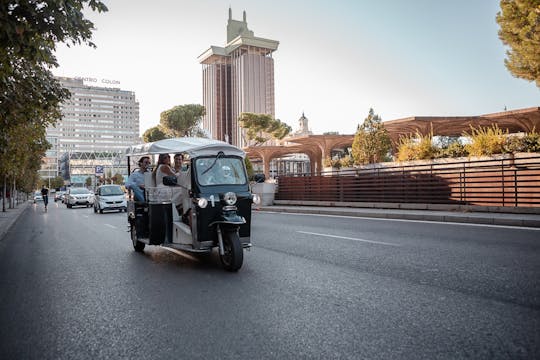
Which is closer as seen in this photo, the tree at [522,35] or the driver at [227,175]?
the driver at [227,175]

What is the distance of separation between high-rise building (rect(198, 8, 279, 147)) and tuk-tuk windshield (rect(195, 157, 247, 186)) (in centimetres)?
14636

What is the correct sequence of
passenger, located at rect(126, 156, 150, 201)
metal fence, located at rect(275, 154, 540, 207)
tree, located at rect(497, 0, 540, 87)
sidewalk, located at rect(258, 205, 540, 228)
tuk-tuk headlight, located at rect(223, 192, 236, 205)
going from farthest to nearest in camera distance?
tree, located at rect(497, 0, 540, 87)
metal fence, located at rect(275, 154, 540, 207)
sidewalk, located at rect(258, 205, 540, 228)
passenger, located at rect(126, 156, 150, 201)
tuk-tuk headlight, located at rect(223, 192, 236, 205)

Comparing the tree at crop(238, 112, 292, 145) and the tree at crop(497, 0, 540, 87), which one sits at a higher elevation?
the tree at crop(238, 112, 292, 145)

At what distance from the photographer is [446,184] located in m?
16.2

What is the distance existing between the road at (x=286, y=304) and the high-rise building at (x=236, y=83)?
5777 inches

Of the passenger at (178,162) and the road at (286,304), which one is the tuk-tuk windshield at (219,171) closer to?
the passenger at (178,162)

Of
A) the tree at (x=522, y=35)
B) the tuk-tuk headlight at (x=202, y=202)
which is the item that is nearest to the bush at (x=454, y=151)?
the tree at (x=522, y=35)

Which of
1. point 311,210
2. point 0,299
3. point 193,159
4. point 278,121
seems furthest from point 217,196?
point 278,121

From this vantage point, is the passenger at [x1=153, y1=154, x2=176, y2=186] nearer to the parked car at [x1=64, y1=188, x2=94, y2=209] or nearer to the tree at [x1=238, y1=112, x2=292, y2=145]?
the parked car at [x1=64, y1=188, x2=94, y2=209]

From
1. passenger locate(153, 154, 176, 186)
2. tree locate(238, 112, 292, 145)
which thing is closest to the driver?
passenger locate(153, 154, 176, 186)

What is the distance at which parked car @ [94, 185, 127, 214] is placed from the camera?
80.4 ft

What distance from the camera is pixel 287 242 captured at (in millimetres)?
9391

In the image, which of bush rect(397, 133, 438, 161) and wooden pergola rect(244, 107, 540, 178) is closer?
bush rect(397, 133, 438, 161)

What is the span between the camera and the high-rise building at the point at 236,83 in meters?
157
